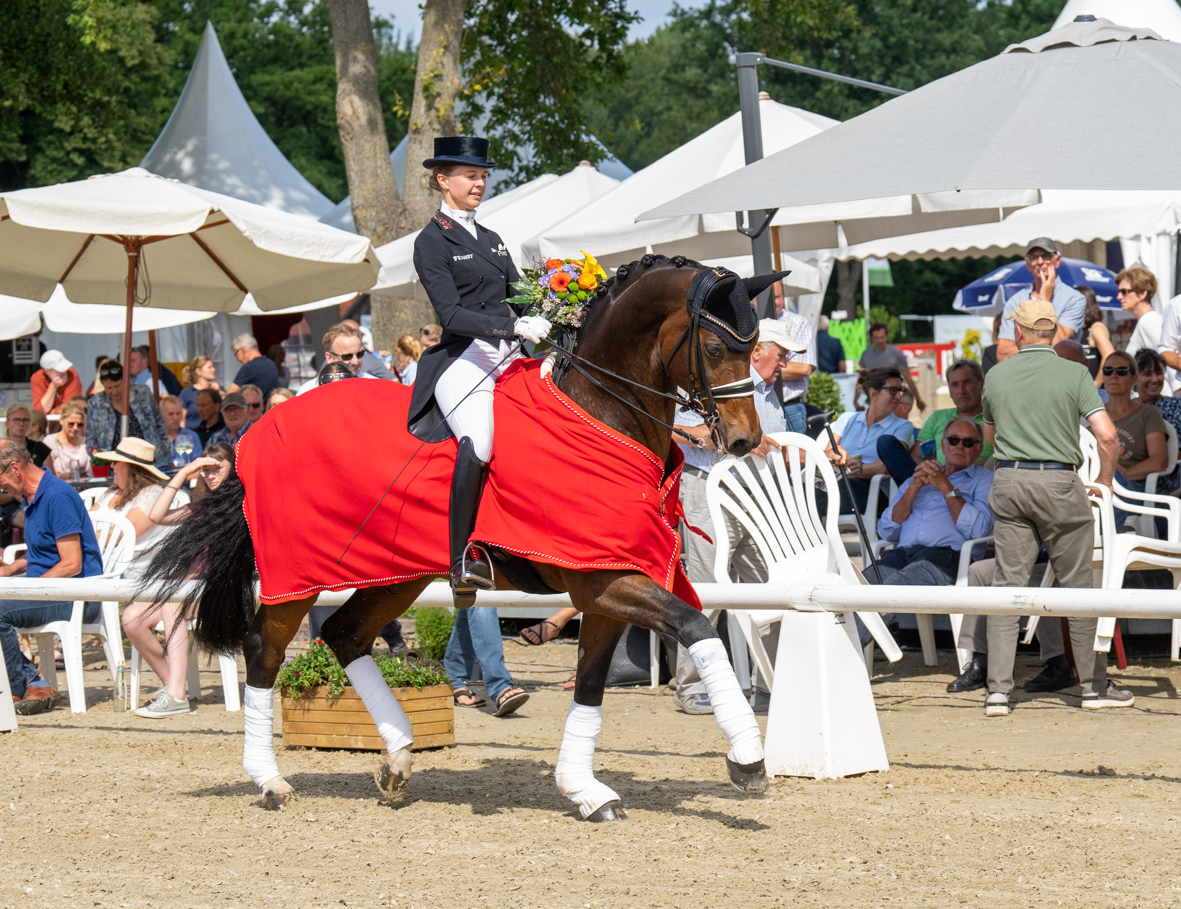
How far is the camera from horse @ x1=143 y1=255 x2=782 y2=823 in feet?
15.4

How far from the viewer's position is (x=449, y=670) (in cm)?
804

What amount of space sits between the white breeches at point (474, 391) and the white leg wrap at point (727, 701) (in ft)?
3.42

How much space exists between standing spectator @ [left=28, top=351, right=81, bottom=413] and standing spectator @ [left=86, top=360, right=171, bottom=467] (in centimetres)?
401

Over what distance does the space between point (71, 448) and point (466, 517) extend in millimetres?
8006

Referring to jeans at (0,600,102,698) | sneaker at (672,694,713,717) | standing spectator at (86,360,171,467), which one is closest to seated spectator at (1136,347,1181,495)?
sneaker at (672,694,713,717)

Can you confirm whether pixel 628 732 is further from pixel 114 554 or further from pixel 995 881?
pixel 114 554

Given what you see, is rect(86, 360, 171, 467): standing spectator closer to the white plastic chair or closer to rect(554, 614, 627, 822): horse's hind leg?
the white plastic chair

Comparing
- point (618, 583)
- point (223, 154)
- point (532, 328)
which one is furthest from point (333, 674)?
point (223, 154)

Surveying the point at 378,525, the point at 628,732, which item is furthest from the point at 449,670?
the point at 378,525

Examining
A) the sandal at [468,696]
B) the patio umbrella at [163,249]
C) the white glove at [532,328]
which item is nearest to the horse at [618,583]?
the white glove at [532,328]

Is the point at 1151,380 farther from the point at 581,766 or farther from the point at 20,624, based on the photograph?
the point at 20,624

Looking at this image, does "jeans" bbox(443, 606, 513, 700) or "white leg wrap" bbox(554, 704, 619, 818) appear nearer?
"white leg wrap" bbox(554, 704, 619, 818)

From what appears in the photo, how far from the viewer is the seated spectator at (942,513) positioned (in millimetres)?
8047

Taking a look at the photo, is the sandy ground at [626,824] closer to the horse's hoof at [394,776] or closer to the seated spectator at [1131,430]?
the horse's hoof at [394,776]
